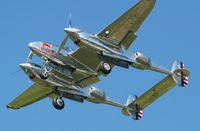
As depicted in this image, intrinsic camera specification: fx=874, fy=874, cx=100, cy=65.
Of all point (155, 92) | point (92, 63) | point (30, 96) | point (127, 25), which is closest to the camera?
point (127, 25)

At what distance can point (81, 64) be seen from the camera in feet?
275

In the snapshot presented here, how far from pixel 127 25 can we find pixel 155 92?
8.56 metres

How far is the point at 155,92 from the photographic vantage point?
86875 mm

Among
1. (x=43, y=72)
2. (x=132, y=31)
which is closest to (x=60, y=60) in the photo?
(x=43, y=72)

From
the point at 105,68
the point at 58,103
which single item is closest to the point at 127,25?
the point at 105,68

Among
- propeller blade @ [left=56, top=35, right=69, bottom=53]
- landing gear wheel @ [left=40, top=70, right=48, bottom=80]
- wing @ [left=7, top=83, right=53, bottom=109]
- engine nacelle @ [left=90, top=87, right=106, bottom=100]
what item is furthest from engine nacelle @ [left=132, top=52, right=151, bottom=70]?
wing @ [left=7, top=83, right=53, bottom=109]

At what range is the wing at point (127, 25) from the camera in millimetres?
80875

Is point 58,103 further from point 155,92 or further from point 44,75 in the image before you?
point 155,92

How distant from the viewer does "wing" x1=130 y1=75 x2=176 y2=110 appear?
282 ft

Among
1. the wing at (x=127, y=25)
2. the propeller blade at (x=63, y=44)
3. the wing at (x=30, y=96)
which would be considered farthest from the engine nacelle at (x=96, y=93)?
the propeller blade at (x=63, y=44)

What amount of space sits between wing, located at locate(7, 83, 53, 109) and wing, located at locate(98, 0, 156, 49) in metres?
10.0

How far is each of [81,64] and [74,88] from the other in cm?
291

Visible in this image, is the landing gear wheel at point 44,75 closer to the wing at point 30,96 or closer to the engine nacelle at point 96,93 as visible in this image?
the engine nacelle at point 96,93

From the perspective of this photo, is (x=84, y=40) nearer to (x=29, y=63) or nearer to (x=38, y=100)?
(x=29, y=63)
